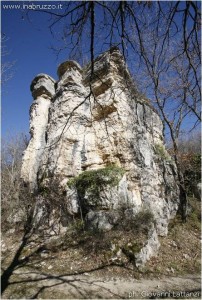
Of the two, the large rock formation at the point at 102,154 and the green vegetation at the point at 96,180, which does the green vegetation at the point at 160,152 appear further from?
the green vegetation at the point at 96,180

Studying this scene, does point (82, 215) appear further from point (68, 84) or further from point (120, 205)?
point (68, 84)

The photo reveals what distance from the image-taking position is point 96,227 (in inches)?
309

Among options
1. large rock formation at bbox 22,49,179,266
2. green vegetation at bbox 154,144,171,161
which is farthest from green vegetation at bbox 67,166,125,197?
green vegetation at bbox 154,144,171,161

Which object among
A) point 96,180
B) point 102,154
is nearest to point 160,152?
point 102,154

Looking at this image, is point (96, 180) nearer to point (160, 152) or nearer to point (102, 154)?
point (102, 154)

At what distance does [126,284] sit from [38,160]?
7.64 m

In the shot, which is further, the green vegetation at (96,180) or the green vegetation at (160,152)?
the green vegetation at (160,152)

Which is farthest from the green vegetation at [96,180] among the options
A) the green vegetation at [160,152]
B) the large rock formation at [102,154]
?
the green vegetation at [160,152]

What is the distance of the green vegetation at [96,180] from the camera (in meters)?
8.77

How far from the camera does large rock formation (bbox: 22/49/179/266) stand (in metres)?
8.77

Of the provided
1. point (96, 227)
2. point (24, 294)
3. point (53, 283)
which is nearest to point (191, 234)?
point (96, 227)

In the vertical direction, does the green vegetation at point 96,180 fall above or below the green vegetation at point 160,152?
below

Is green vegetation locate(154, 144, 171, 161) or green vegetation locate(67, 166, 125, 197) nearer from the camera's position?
green vegetation locate(67, 166, 125, 197)

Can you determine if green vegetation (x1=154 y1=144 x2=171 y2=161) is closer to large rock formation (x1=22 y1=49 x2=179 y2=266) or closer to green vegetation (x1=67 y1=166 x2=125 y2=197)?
large rock formation (x1=22 y1=49 x2=179 y2=266)
